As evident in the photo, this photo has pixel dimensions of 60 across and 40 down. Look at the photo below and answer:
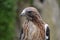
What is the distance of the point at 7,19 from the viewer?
1156cm

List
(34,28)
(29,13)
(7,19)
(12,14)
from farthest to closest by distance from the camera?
(12,14), (7,19), (34,28), (29,13)

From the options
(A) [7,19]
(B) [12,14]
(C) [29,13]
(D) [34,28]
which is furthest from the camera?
(B) [12,14]

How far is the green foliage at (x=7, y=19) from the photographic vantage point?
37.4 feet

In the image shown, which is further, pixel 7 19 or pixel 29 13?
pixel 7 19

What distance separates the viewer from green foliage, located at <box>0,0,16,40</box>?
1139cm

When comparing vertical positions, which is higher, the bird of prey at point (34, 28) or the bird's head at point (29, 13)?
the bird's head at point (29, 13)

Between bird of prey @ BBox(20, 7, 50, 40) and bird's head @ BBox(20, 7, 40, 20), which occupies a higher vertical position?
bird's head @ BBox(20, 7, 40, 20)

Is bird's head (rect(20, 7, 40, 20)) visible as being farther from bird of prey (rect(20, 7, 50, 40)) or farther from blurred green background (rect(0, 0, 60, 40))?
blurred green background (rect(0, 0, 60, 40))

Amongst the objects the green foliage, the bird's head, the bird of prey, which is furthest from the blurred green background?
the bird's head

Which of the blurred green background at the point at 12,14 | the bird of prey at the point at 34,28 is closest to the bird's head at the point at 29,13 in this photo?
the bird of prey at the point at 34,28

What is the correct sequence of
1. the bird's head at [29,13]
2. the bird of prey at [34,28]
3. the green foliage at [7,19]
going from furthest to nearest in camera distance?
1. the green foliage at [7,19]
2. the bird of prey at [34,28]
3. the bird's head at [29,13]

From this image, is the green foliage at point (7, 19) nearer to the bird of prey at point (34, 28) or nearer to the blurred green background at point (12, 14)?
the blurred green background at point (12, 14)

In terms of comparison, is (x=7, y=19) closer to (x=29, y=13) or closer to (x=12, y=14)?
(x=12, y=14)

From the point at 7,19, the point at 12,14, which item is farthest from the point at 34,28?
the point at 12,14
